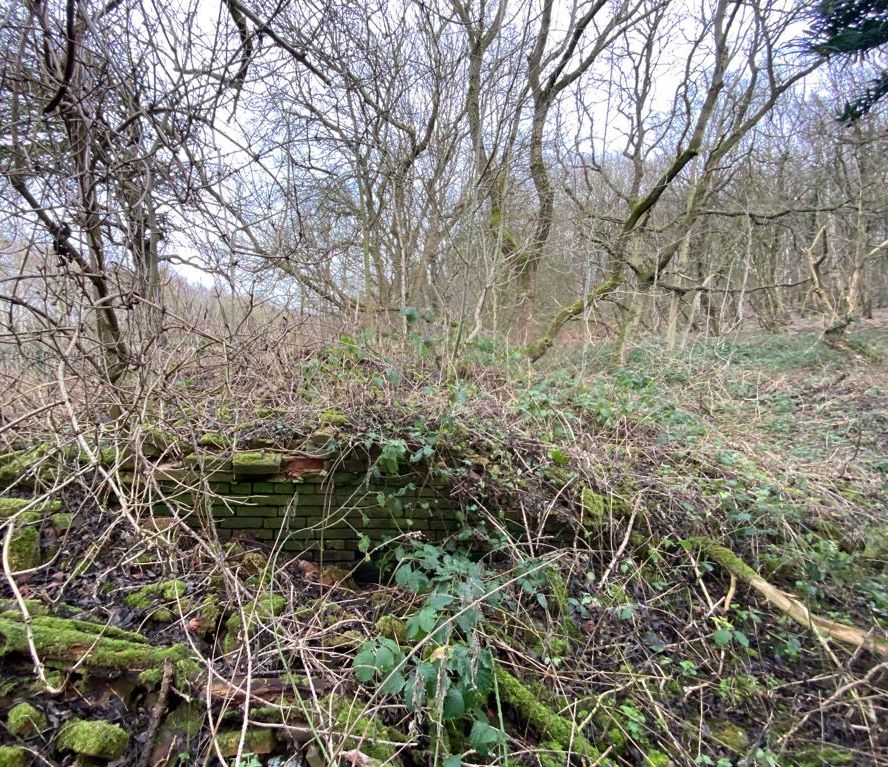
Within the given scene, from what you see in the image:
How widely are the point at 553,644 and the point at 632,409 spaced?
9.41 feet

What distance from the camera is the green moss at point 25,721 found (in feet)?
5.68

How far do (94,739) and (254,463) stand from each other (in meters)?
1.64

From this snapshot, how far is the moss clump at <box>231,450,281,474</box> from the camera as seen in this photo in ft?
10.4

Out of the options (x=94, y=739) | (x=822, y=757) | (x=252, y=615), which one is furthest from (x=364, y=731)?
(x=822, y=757)

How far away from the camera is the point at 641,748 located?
7.02 ft

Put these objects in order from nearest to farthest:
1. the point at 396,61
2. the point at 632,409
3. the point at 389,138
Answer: the point at 632,409 < the point at 396,61 < the point at 389,138

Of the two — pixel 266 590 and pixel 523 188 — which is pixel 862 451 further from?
pixel 523 188

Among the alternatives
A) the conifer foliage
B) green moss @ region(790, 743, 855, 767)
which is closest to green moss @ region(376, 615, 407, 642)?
green moss @ region(790, 743, 855, 767)

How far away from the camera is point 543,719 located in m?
2.17

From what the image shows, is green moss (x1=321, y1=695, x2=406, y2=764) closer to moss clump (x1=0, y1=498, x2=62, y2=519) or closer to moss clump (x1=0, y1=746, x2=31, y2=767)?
moss clump (x1=0, y1=746, x2=31, y2=767)

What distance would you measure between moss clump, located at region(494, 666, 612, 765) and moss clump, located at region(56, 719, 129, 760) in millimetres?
1581

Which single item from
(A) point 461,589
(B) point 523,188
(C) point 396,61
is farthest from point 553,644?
(B) point 523,188

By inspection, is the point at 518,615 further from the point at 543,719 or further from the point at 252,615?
the point at 252,615

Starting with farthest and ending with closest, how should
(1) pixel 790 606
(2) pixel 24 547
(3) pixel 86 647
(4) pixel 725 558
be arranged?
1. (4) pixel 725 558
2. (1) pixel 790 606
3. (2) pixel 24 547
4. (3) pixel 86 647
